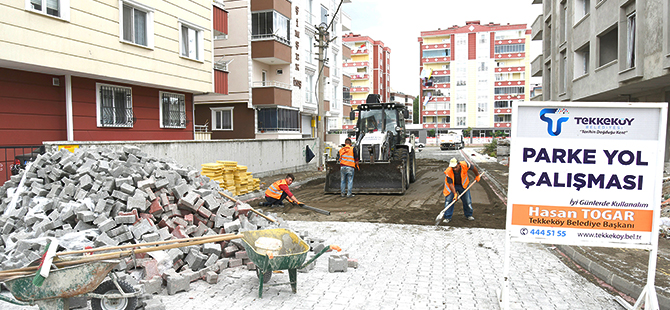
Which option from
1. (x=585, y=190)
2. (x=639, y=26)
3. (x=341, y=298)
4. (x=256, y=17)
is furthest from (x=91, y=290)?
(x=256, y=17)

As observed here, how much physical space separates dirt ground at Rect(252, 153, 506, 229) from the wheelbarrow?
5737 millimetres

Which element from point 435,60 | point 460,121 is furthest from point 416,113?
point 460,121

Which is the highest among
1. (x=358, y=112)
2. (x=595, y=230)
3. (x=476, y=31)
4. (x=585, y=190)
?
(x=476, y=31)

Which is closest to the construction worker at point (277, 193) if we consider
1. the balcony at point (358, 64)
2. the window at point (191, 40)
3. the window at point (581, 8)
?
the window at point (191, 40)

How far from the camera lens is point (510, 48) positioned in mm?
70562

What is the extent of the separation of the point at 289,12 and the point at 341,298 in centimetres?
2329

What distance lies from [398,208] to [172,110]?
10365mm

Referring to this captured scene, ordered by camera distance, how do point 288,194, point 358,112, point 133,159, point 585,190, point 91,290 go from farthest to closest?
point 358,112, point 288,194, point 133,159, point 585,190, point 91,290

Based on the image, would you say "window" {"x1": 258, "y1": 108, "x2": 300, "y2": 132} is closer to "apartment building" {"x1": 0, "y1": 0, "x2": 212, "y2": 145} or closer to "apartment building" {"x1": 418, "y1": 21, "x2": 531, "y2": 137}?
"apartment building" {"x1": 0, "y1": 0, "x2": 212, "y2": 145}

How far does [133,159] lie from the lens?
7.77 m

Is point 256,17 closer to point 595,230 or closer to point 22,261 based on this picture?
point 22,261

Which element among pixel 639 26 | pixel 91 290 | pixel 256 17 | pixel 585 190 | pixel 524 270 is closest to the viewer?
pixel 91 290

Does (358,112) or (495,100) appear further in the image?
(495,100)

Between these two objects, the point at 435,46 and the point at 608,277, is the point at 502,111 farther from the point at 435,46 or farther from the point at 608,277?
the point at 608,277
